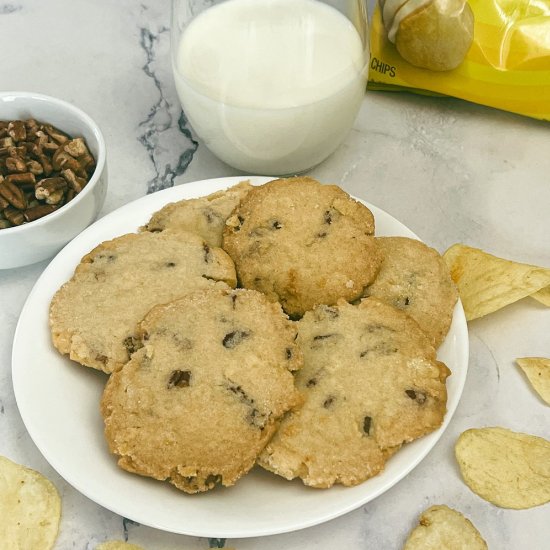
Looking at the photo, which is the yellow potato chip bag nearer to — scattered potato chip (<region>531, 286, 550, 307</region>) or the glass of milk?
the glass of milk

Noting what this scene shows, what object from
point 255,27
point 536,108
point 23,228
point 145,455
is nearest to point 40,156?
point 23,228

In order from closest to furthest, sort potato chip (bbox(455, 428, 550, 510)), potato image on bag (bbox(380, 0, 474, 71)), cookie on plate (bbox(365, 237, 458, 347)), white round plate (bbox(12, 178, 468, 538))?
white round plate (bbox(12, 178, 468, 538)) < potato chip (bbox(455, 428, 550, 510)) < cookie on plate (bbox(365, 237, 458, 347)) < potato image on bag (bbox(380, 0, 474, 71))

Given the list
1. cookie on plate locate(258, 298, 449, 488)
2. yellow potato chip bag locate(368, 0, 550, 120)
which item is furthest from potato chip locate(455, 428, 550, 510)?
yellow potato chip bag locate(368, 0, 550, 120)

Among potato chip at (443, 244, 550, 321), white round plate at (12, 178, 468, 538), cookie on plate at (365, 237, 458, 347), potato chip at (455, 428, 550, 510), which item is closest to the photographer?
white round plate at (12, 178, 468, 538)

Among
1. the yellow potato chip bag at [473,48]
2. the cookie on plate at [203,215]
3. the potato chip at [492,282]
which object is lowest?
the potato chip at [492,282]

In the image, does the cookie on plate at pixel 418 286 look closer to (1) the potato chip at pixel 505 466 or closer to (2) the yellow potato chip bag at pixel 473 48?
(1) the potato chip at pixel 505 466

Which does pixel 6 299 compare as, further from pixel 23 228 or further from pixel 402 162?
pixel 402 162

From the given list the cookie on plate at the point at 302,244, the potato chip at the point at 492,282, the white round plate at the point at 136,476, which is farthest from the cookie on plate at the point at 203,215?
the potato chip at the point at 492,282
